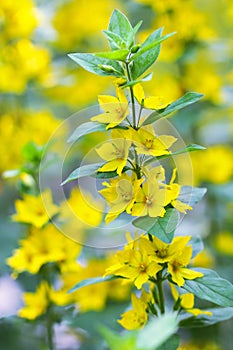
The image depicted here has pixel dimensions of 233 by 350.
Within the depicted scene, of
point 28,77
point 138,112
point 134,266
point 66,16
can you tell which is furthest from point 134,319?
point 66,16

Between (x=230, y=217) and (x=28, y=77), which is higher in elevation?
(x=28, y=77)

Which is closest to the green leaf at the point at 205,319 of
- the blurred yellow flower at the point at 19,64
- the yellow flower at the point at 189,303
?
the yellow flower at the point at 189,303

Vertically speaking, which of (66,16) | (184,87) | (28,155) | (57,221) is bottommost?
(57,221)

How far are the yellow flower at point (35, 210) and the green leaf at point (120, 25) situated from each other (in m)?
0.31

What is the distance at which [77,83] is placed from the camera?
173 centimetres

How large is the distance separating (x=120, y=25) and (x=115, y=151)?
0.16 m

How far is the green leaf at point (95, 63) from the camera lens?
0.73m

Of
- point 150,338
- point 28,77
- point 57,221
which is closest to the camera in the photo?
point 150,338

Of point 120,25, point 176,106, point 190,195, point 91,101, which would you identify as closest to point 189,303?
point 190,195

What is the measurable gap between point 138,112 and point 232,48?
88cm

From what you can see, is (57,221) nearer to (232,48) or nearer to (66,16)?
(232,48)

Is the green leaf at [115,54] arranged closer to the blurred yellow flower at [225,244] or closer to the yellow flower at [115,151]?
the yellow flower at [115,151]

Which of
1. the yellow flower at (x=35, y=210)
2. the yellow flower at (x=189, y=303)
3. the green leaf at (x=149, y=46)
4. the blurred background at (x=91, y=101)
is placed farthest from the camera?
the blurred background at (x=91, y=101)

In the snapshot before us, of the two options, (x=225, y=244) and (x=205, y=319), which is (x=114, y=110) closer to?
(x=205, y=319)
